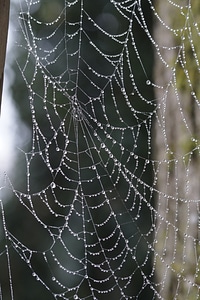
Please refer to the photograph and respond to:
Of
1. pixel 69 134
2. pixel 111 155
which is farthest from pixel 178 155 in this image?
pixel 69 134

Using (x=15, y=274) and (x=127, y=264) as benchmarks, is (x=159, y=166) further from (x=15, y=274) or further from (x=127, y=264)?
(x=15, y=274)

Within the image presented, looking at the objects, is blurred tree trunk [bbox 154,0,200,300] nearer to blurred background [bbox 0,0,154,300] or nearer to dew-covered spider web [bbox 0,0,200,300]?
dew-covered spider web [bbox 0,0,200,300]

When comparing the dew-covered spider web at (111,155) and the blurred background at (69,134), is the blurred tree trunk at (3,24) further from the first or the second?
the blurred background at (69,134)

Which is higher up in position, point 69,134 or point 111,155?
point 69,134

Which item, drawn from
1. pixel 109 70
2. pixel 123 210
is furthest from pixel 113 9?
pixel 123 210

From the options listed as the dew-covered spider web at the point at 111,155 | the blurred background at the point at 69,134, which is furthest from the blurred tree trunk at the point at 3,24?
the blurred background at the point at 69,134

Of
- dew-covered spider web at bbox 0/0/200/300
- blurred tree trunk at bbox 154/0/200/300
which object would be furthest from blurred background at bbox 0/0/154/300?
blurred tree trunk at bbox 154/0/200/300

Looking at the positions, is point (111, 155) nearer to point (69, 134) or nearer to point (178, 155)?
point (178, 155)

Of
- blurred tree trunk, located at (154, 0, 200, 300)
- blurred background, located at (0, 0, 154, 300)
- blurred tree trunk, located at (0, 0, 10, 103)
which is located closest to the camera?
blurred tree trunk, located at (0, 0, 10, 103)
